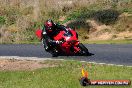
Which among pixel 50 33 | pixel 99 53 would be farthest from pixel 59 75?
pixel 99 53

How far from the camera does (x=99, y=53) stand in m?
21.5

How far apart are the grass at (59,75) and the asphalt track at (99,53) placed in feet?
6.18

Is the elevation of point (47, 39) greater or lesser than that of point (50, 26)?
lesser

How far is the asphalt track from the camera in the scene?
19.2 m

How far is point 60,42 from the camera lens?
2092cm

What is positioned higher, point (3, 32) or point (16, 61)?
point (16, 61)

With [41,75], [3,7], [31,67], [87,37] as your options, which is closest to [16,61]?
[31,67]

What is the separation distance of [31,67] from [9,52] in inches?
260

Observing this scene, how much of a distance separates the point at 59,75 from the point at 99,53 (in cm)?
653

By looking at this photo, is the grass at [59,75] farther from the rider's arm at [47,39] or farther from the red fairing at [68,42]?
the rider's arm at [47,39]

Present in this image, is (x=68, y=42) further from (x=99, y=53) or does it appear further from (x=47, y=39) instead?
(x=99, y=53)

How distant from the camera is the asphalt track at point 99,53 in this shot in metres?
19.2

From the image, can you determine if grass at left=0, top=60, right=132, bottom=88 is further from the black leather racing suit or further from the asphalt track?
the black leather racing suit

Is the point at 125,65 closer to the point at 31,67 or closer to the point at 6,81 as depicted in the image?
the point at 31,67
